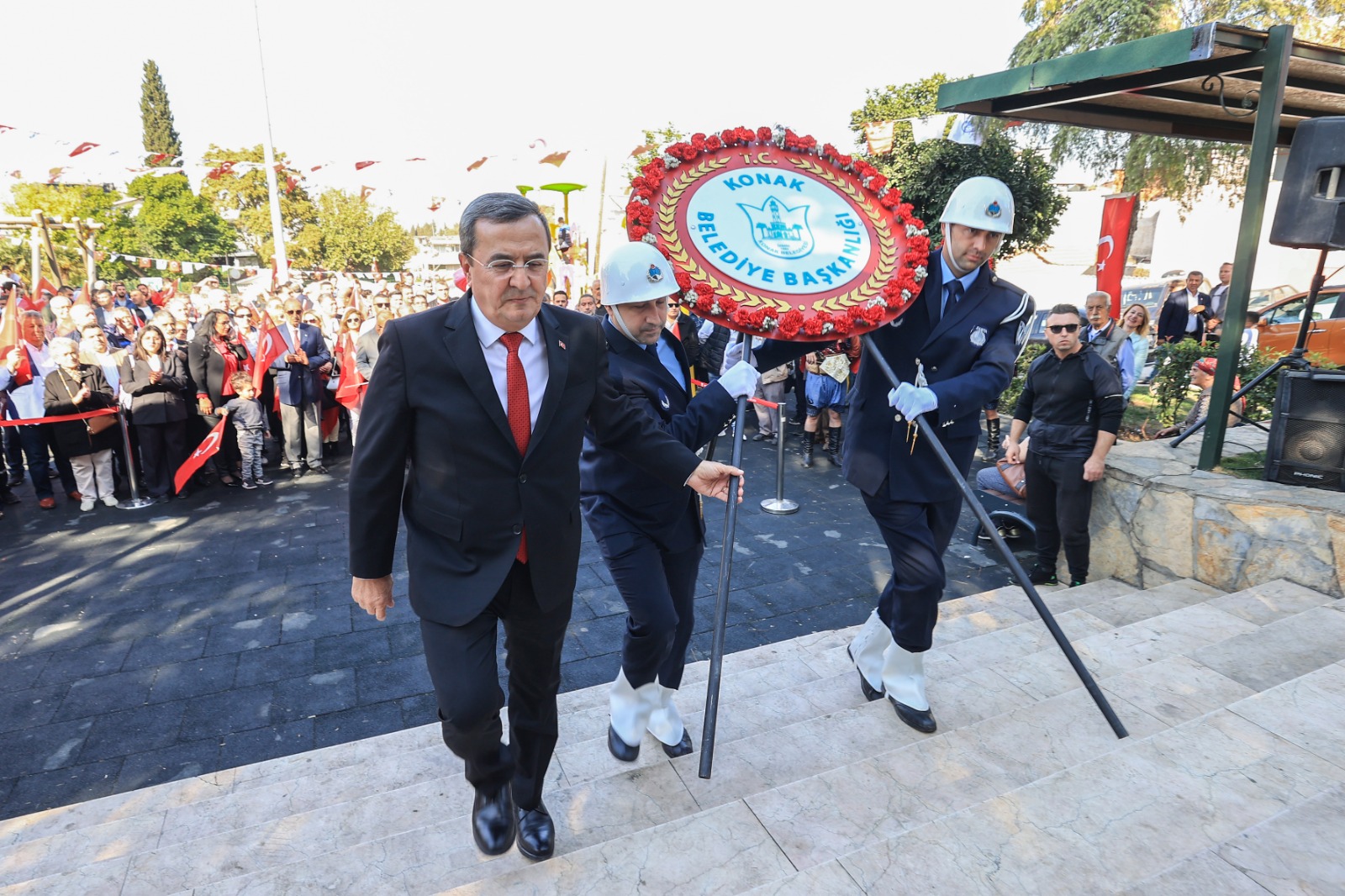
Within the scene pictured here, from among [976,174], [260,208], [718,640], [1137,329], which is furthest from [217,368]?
[260,208]

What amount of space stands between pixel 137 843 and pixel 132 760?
3.60ft

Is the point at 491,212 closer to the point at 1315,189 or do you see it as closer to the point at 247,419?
the point at 1315,189

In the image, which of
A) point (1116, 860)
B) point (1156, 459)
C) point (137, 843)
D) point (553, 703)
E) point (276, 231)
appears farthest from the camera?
point (276, 231)

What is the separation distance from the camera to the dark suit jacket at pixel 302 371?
8.60 metres

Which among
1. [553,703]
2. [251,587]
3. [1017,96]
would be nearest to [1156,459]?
[1017,96]

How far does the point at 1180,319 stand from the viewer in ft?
37.8

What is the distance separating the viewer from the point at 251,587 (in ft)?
18.2

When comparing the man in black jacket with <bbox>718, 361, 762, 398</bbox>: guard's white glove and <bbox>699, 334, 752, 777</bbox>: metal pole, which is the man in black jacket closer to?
<bbox>718, 361, 762, 398</bbox>: guard's white glove

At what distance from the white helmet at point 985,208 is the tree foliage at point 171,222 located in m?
46.2

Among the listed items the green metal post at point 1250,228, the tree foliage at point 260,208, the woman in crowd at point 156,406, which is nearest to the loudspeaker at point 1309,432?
the green metal post at point 1250,228

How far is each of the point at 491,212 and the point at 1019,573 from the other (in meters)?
2.31

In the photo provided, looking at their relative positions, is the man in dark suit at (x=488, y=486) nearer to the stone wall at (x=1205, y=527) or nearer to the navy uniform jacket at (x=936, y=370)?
the navy uniform jacket at (x=936, y=370)

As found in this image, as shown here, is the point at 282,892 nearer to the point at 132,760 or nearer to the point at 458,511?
the point at 458,511

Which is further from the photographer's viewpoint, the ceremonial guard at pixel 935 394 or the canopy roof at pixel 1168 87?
the canopy roof at pixel 1168 87
